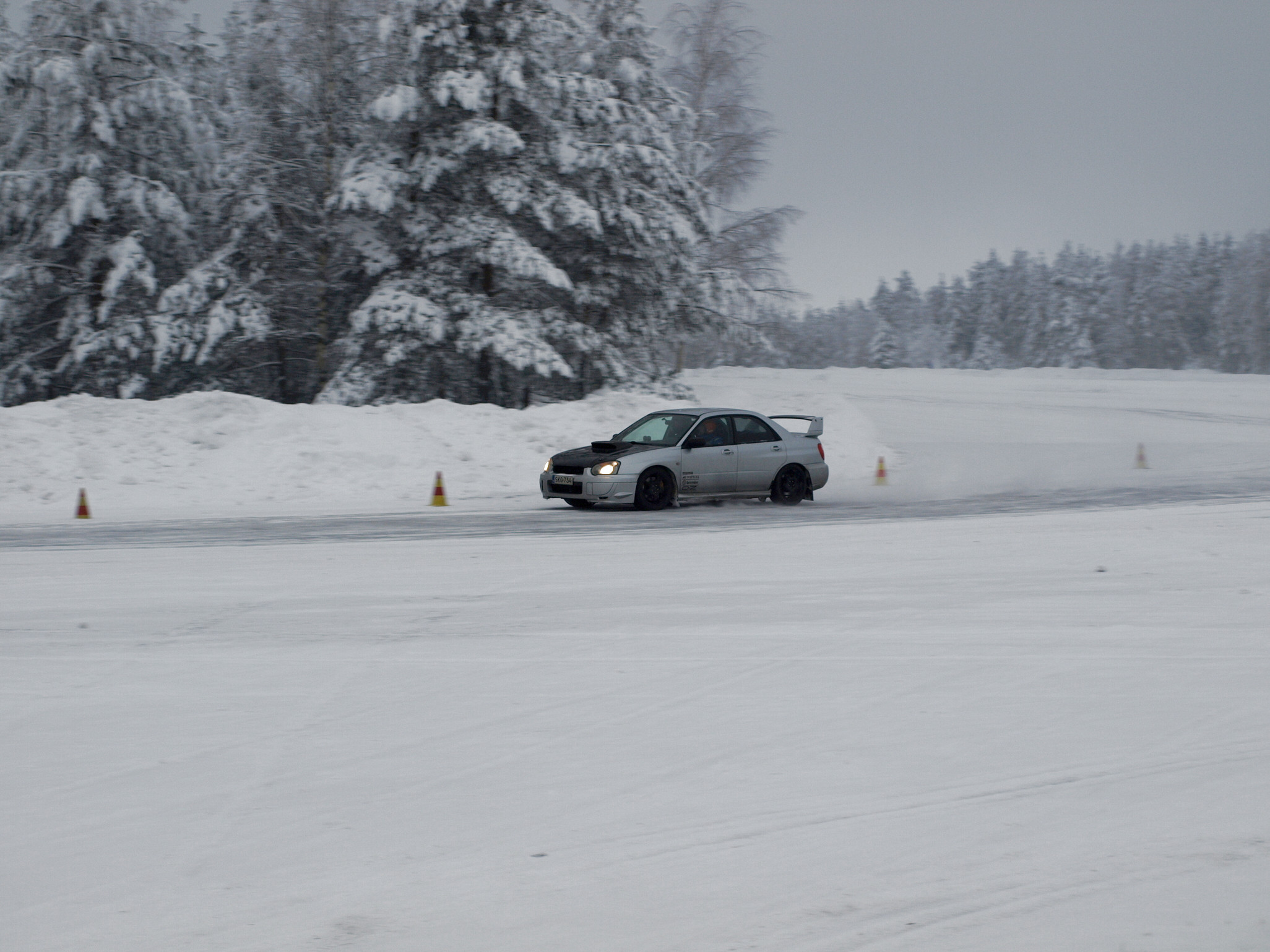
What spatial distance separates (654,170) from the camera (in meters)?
29.4

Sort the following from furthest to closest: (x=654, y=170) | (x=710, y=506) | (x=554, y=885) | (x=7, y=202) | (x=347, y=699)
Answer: (x=654, y=170), (x=7, y=202), (x=710, y=506), (x=347, y=699), (x=554, y=885)

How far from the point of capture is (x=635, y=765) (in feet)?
17.9

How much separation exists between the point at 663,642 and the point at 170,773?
346 cm

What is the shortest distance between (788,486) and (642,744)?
12.9 meters

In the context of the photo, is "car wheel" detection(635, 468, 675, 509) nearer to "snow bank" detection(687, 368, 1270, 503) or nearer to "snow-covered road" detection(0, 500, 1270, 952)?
"snow bank" detection(687, 368, 1270, 503)

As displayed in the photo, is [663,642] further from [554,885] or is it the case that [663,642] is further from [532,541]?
[532,541]

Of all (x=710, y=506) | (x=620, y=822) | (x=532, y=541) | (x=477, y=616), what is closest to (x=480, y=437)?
(x=710, y=506)

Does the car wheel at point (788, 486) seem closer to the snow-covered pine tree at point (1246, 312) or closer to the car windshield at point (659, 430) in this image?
the car windshield at point (659, 430)

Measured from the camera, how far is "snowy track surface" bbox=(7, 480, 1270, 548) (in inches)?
537

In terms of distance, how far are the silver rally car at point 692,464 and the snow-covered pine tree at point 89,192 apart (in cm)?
1371

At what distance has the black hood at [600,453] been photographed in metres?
17.0

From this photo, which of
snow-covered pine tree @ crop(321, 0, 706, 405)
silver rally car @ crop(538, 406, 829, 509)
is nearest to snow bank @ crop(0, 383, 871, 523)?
silver rally car @ crop(538, 406, 829, 509)

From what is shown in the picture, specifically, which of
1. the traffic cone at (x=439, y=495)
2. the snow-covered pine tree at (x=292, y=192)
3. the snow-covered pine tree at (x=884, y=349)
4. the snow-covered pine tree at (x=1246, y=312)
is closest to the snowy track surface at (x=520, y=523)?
the traffic cone at (x=439, y=495)

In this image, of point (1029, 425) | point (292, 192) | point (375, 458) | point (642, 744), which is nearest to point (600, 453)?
point (375, 458)
